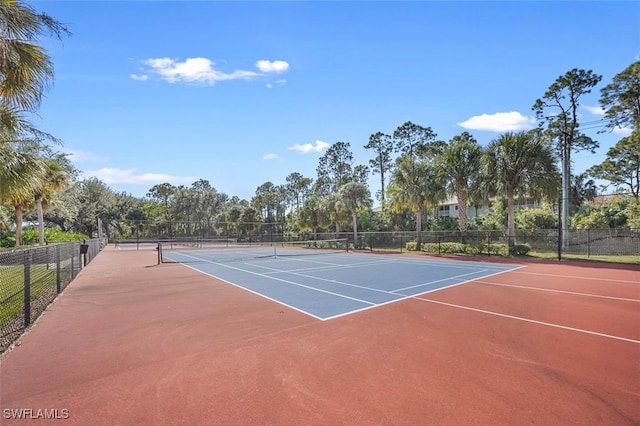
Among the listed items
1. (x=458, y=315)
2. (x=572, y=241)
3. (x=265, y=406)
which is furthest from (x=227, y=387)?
(x=572, y=241)

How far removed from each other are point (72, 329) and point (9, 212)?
35.4 meters

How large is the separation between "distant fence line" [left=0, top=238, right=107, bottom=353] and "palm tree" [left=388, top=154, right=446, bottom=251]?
23.8m

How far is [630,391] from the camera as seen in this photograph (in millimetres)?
4195

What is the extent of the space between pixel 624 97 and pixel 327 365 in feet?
112

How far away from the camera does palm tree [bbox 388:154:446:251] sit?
28.0m

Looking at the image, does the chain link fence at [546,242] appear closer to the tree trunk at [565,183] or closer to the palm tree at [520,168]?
the palm tree at [520,168]

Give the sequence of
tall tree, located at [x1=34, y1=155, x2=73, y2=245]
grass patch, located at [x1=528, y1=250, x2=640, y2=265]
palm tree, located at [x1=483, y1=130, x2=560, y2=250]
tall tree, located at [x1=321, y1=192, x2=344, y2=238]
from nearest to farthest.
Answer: grass patch, located at [x1=528, y1=250, x2=640, y2=265] → palm tree, located at [x1=483, y1=130, x2=560, y2=250] → tall tree, located at [x1=34, y1=155, x2=73, y2=245] → tall tree, located at [x1=321, y1=192, x2=344, y2=238]

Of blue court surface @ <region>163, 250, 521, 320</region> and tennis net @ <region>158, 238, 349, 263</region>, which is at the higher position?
blue court surface @ <region>163, 250, 521, 320</region>

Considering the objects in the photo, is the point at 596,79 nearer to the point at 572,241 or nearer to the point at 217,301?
the point at 572,241

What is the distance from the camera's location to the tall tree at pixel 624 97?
2538 cm

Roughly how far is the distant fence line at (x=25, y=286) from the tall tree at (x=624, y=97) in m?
34.7

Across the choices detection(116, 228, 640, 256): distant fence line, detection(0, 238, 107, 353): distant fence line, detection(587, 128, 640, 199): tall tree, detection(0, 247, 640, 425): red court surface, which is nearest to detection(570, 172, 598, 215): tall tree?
detection(587, 128, 640, 199): tall tree

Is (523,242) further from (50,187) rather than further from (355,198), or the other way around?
(50,187)

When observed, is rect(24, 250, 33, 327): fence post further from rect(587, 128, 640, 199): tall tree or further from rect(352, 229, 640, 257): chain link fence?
rect(587, 128, 640, 199): tall tree
